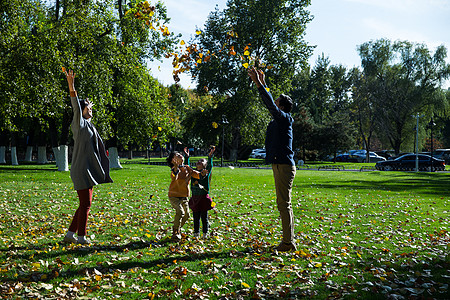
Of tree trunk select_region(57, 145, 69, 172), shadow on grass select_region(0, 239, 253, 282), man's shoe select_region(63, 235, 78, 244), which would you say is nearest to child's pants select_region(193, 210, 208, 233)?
shadow on grass select_region(0, 239, 253, 282)

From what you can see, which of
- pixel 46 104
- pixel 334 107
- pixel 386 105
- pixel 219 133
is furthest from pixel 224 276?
pixel 334 107

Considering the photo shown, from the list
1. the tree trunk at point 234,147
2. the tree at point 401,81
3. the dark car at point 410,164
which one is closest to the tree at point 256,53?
the tree trunk at point 234,147

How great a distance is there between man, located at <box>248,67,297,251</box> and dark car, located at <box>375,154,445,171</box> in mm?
34243

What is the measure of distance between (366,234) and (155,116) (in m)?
24.4

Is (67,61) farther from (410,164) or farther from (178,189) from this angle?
(410,164)

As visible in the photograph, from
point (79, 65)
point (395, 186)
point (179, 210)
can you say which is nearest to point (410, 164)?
point (395, 186)

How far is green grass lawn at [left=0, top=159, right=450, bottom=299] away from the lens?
15.4 ft

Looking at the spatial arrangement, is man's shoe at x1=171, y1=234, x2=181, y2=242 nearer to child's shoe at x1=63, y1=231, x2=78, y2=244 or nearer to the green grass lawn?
the green grass lawn

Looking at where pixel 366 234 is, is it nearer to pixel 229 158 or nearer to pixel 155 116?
pixel 155 116

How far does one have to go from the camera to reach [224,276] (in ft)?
17.0

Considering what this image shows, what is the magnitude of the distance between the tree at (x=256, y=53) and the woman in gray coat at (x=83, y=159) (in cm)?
3433

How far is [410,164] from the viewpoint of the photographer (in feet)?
123

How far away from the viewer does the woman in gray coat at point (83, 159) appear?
6266mm

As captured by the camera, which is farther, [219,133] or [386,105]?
[386,105]
